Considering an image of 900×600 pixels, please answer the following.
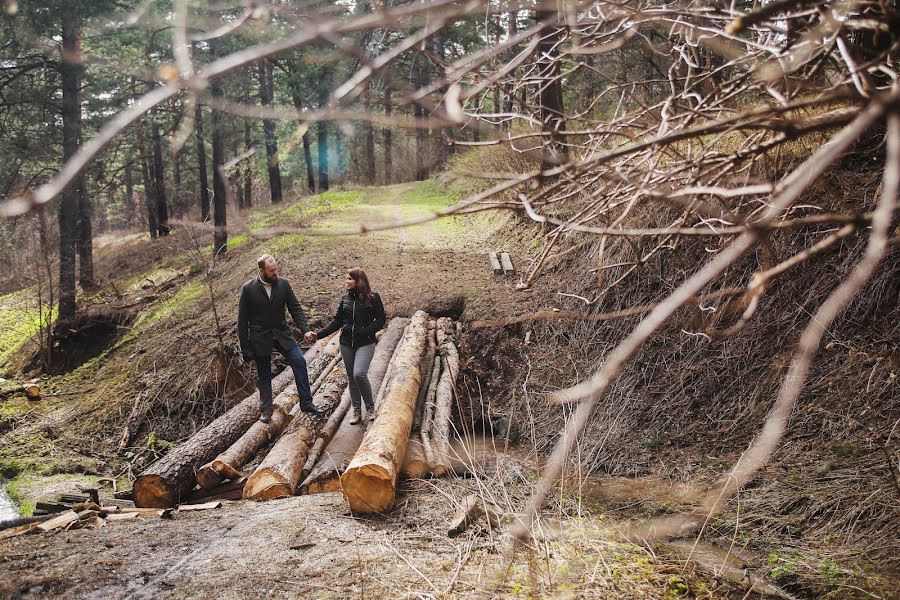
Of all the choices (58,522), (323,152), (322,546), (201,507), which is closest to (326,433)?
(201,507)

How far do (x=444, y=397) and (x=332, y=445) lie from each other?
5.43 feet

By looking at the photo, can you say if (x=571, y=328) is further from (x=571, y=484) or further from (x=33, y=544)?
(x=33, y=544)

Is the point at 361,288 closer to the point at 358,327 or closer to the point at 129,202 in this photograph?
the point at 358,327

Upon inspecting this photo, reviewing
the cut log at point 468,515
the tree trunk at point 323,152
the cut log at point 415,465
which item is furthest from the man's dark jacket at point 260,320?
the tree trunk at point 323,152

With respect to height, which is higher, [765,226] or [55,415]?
[765,226]

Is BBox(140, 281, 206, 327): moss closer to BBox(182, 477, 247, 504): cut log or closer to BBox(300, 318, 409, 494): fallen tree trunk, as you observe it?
BBox(300, 318, 409, 494): fallen tree trunk

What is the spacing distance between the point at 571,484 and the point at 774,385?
7.24 ft

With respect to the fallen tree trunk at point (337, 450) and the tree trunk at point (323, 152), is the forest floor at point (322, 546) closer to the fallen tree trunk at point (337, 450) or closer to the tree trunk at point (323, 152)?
the fallen tree trunk at point (337, 450)

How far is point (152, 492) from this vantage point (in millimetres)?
6445

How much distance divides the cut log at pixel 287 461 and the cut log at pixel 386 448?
0.93 metres

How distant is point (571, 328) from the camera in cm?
855

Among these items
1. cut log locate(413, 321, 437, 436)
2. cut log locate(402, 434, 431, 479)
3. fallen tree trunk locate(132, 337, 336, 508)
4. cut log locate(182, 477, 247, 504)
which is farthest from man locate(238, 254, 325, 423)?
cut log locate(402, 434, 431, 479)

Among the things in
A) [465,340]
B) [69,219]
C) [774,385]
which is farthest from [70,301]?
[774,385]

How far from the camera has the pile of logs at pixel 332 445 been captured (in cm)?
546
